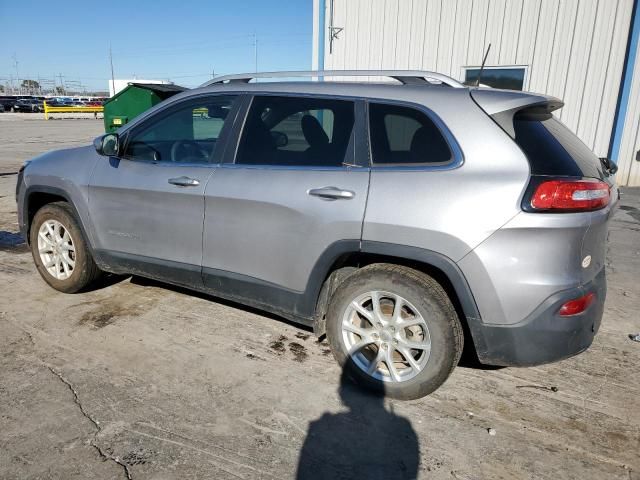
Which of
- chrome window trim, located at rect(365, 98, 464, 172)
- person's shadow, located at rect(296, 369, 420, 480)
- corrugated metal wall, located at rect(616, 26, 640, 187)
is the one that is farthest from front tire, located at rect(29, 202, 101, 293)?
corrugated metal wall, located at rect(616, 26, 640, 187)

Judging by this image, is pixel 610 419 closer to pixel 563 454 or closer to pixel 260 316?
pixel 563 454

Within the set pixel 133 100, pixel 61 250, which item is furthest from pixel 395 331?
pixel 133 100

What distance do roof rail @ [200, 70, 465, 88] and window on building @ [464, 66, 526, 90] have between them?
7898mm

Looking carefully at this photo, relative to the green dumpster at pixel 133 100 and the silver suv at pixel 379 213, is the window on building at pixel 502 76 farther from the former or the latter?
the silver suv at pixel 379 213

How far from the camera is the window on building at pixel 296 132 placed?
9.72 ft

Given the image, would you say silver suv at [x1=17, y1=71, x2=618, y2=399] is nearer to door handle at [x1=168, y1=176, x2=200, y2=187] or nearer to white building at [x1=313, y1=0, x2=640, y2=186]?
door handle at [x1=168, y1=176, x2=200, y2=187]

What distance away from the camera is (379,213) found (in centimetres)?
267

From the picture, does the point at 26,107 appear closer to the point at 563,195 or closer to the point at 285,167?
the point at 285,167

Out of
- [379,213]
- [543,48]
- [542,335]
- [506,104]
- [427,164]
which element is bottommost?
[542,335]

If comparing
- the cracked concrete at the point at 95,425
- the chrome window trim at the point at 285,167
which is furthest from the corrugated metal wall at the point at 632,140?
the cracked concrete at the point at 95,425

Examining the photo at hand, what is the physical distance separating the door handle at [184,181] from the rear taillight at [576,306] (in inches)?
91.7

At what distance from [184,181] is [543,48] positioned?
28.9 ft

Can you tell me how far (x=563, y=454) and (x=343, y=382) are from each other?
123 cm

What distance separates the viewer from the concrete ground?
2332 millimetres
